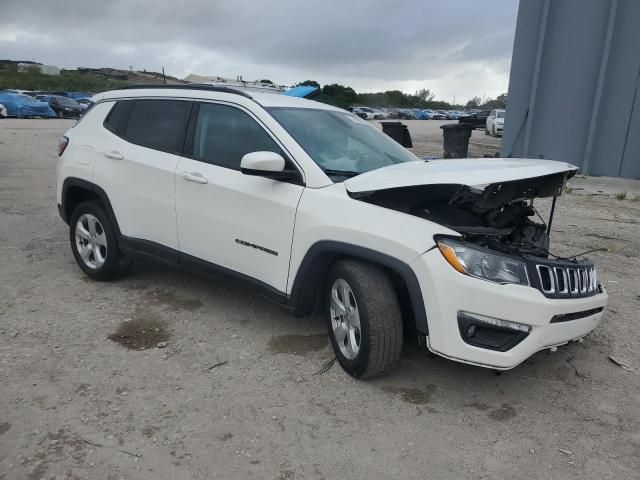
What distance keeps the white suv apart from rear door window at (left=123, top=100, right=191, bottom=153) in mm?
13

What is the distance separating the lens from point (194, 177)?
390 centimetres

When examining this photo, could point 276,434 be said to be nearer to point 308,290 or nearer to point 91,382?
point 308,290

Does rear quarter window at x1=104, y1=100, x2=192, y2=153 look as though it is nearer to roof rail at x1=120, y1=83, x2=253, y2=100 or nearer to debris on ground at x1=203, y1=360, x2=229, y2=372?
roof rail at x1=120, y1=83, x2=253, y2=100

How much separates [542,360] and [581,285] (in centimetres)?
77

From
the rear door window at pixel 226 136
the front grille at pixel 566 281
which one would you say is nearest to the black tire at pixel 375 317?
the front grille at pixel 566 281

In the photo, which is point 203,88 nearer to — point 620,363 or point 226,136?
point 226,136

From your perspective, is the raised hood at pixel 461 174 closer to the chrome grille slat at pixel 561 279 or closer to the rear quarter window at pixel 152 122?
the chrome grille slat at pixel 561 279

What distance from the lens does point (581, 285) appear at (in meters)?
3.09

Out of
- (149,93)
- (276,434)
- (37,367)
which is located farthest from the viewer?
(149,93)

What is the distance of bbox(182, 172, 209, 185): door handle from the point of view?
12.7 ft

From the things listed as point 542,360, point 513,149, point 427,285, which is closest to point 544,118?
point 513,149

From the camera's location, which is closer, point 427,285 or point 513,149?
point 427,285

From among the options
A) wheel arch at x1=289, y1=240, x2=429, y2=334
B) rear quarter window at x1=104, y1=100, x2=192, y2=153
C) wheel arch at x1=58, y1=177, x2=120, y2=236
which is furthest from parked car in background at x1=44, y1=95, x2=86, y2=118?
wheel arch at x1=289, y1=240, x2=429, y2=334

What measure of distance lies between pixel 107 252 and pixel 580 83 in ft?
38.4
